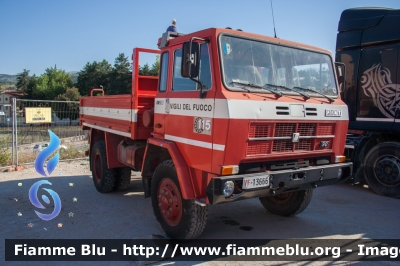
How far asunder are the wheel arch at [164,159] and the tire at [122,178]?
2.18m

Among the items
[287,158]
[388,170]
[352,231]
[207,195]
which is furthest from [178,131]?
[388,170]

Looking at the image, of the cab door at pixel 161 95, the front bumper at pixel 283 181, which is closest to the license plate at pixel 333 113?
the front bumper at pixel 283 181

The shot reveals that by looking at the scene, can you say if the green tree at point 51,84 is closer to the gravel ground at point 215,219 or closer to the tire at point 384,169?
the gravel ground at point 215,219

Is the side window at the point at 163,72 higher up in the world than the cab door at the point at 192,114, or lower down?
higher up

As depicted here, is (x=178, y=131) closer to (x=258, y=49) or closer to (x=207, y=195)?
(x=207, y=195)

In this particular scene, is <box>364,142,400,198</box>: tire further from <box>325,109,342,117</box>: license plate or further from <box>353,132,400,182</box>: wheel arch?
<box>325,109,342,117</box>: license plate

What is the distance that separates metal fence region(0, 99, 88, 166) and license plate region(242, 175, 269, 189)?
784 cm

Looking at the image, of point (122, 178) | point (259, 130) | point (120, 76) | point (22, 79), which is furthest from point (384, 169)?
point (22, 79)

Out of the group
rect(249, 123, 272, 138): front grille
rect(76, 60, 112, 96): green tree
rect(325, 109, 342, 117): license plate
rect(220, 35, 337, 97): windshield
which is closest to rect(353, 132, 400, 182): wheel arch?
rect(220, 35, 337, 97): windshield

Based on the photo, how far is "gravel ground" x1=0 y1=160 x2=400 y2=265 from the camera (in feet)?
16.3

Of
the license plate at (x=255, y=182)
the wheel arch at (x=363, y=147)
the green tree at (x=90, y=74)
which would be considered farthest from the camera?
the green tree at (x=90, y=74)

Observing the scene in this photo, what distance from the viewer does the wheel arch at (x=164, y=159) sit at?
4148 millimetres

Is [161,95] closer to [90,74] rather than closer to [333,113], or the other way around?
[333,113]

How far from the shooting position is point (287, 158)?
430 cm
